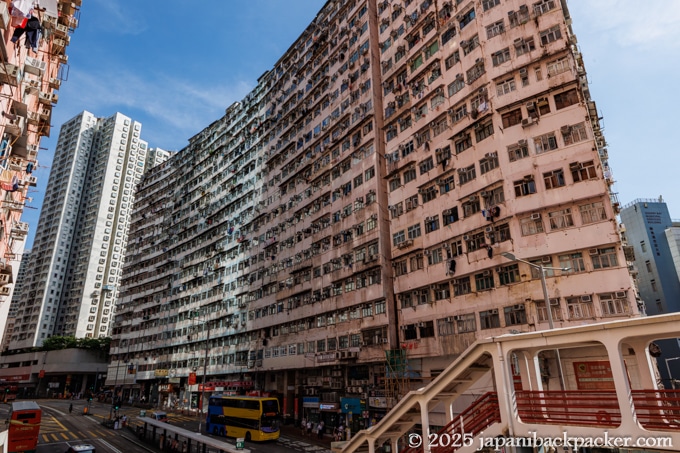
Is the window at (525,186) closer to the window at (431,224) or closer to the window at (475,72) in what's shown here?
the window at (431,224)

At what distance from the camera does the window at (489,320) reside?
89.6 feet

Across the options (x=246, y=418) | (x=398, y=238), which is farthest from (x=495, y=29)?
(x=246, y=418)

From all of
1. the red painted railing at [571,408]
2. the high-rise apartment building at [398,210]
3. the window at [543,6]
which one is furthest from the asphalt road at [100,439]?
the window at [543,6]

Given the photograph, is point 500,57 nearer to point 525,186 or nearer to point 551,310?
point 525,186

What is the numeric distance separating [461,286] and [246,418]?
71.4 ft

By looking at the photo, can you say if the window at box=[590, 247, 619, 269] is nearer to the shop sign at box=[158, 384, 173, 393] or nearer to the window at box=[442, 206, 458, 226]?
the window at box=[442, 206, 458, 226]

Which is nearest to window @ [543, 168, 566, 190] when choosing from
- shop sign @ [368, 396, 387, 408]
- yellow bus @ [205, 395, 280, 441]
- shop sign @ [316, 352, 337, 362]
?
shop sign @ [368, 396, 387, 408]

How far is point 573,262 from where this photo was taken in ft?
81.6

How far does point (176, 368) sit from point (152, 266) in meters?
25.7

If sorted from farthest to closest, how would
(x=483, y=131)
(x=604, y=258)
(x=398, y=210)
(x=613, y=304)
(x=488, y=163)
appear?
(x=398, y=210) < (x=483, y=131) < (x=488, y=163) < (x=604, y=258) < (x=613, y=304)

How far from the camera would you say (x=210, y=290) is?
66812 millimetres

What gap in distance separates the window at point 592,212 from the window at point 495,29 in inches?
613

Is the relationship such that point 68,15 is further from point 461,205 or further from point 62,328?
point 62,328

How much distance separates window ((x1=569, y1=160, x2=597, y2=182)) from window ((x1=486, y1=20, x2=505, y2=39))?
12.9 m
